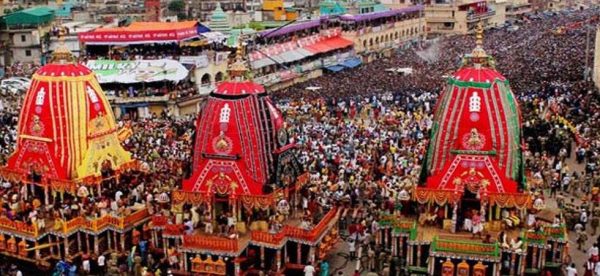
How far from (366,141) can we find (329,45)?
31.1 m

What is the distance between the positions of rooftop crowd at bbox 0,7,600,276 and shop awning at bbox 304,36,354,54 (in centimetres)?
294

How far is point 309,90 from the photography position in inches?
2008

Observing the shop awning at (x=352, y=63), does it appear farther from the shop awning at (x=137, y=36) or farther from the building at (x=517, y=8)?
the building at (x=517, y=8)

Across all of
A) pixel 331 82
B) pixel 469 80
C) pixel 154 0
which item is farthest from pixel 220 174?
pixel 154 0

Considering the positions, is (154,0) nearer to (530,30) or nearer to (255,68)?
(255,68)

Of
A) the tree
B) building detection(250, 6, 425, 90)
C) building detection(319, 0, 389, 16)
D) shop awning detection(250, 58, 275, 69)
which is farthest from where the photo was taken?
the tree

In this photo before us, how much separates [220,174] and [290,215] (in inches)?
117

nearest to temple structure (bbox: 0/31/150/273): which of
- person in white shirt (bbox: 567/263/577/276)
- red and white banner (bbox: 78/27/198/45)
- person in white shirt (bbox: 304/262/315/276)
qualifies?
person in white shirt (bbox: 304/262/315/276)

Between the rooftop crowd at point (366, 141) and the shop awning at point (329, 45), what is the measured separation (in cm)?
294

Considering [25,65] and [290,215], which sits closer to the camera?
[290,215]

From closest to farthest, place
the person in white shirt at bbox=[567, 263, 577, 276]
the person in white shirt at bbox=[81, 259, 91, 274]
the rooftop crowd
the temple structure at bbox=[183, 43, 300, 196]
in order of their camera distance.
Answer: the person in white shirt at bbox=[567, 263, 577, 276], the temple structure at bbox=[183, 43, 300, 196], the person in white shirt at bbox=[81, 259, 91, 274], the rooftop crowd

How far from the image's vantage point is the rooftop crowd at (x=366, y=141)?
79.4 feet

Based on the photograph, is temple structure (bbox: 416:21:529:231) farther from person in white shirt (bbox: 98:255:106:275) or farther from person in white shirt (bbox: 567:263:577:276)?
person in white shirt (bbox: 98:255:106:275)

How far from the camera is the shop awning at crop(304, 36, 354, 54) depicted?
205ft
